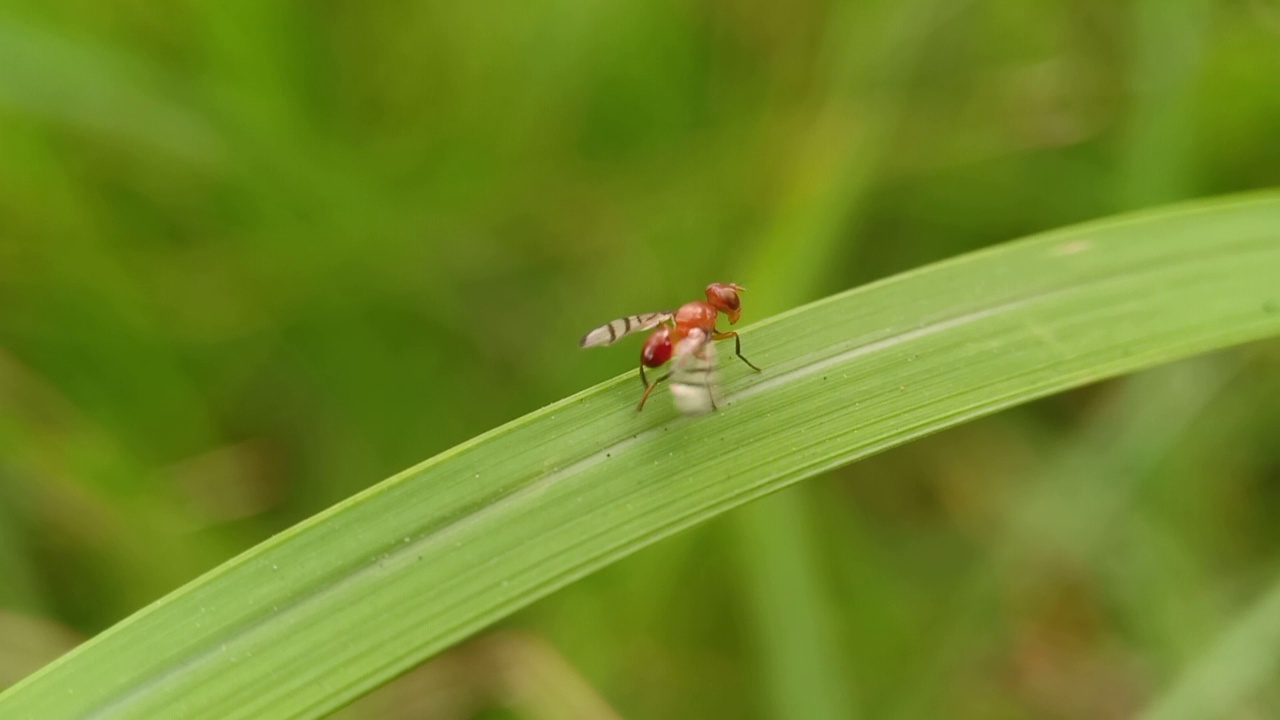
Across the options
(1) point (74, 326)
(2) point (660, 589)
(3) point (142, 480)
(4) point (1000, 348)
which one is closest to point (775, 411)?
(4) point (1000, 348)

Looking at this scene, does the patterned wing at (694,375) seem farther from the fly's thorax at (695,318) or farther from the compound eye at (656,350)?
the fly's thorax at (695,318)

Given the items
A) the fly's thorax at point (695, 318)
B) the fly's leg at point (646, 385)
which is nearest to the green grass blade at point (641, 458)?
the fly's leg at point (646, 385)

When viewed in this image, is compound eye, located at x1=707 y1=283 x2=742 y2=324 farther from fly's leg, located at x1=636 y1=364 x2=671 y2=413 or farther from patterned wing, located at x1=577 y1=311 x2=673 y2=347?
fly's leg, located at x1=636 y1=364 x2=671 y2=413

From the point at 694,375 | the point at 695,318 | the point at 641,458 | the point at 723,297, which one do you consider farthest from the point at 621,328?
the point at 641,458

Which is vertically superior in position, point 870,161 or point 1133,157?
point 870,161

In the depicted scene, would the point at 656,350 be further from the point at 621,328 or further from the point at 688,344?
the point at 621,328

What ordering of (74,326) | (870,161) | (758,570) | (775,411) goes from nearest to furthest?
(775,411) < (758,570) < (74,326) < (870,161)

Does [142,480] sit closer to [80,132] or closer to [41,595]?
[41,595]
